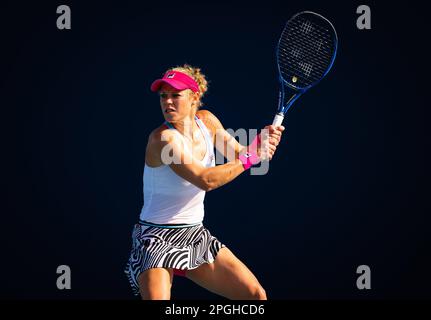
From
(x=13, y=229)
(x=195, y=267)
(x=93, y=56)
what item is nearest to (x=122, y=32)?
(x=93, y=56)

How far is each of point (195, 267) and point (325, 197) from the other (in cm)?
234

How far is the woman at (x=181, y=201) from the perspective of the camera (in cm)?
393

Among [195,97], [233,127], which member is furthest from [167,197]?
[233,127]

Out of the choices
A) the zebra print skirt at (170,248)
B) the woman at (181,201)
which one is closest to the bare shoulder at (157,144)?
the woman at (181,201)

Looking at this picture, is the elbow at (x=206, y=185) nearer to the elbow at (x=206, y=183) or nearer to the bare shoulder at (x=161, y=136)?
the elbow at (x=206, y=183)

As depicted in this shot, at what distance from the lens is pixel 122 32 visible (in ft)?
19.8

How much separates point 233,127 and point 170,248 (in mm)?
2177

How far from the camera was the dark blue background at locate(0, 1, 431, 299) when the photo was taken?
19.7 feet

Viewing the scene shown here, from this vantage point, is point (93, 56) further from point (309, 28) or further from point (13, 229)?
point (309, 28)

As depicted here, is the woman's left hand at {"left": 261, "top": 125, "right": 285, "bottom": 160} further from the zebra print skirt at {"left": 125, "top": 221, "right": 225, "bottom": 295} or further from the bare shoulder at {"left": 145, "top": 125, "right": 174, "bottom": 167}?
the zebra print skirt at {"left": 125, "top": 221, "right": 225, "bottom": 295}

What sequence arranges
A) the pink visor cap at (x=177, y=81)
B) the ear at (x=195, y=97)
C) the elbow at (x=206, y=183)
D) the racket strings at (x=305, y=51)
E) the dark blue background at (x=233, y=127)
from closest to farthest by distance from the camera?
the elbow at (x=206, y=183) → the pink visor cap at (x=177, y=81) → the ear at (x=195, y=97) → the racket strings at (x=305, y=51) → the dark blue background at (x=233, y=127)

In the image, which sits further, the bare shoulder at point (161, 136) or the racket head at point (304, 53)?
the racket head at point (304, 53)

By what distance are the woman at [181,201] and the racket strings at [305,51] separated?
0.45 m

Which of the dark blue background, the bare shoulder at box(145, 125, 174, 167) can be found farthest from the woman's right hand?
the dark blue background
